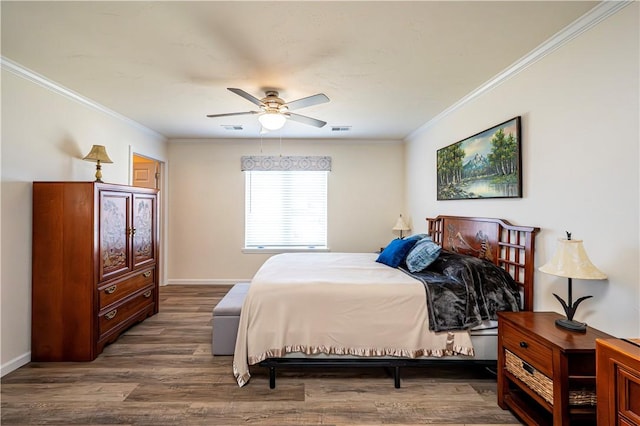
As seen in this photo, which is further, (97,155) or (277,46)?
(97,155)

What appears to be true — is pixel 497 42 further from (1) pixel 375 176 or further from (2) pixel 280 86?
(1) pixel 375 176

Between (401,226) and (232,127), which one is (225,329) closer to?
(232,127)

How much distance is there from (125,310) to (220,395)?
5.43 feet

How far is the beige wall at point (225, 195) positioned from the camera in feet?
16.2

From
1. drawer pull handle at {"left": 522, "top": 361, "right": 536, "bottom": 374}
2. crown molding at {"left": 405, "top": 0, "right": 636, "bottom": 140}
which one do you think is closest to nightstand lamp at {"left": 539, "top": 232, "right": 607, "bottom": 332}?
drawer pull handle at {"left": 522, "top": 361, "right": 536, "bottom": 374}

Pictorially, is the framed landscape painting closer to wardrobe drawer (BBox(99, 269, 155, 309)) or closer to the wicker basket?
the wicker basket

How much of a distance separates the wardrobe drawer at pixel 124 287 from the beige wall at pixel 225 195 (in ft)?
4.61

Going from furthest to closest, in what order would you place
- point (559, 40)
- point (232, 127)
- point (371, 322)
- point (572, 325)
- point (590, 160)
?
point (232, 127), point (371, 322), point (559, 40), point (590, 160), point (572, 325)

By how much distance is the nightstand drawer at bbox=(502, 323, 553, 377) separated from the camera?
60.6 inches

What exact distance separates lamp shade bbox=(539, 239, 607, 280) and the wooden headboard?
524 mm

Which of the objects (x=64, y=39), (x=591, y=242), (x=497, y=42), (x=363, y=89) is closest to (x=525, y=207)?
(x=591, y=242)

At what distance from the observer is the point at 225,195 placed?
16.3 ft

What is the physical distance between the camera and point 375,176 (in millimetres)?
5055

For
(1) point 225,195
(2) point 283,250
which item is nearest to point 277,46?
(1) point 225,195
